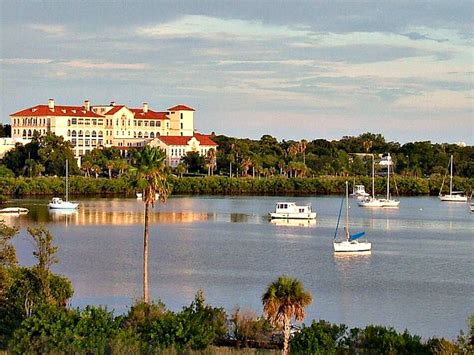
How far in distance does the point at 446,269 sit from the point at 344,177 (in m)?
90.3

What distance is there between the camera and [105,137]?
154750mm

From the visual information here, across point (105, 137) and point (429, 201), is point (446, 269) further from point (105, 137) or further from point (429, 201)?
point (105, 137)

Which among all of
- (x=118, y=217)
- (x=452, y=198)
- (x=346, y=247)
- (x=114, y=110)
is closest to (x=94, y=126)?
(x=114, y=110)

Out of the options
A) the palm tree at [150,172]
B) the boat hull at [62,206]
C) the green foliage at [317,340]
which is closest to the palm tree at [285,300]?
the green foliage at [317,340]

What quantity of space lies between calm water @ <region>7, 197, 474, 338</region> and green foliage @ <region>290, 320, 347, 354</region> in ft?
28.7

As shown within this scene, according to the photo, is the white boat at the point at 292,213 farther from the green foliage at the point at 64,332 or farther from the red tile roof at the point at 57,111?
the red tile roof at the point at 57,111

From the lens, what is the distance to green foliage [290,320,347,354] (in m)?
24.7

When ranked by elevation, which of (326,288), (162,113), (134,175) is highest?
(162,113)

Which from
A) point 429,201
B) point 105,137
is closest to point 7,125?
point 105,137

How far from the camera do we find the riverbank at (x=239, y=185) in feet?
397

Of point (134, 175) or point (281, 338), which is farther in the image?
point (134, 175)

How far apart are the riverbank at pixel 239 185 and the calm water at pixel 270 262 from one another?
27084 millimetres

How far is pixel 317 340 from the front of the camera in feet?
81.6

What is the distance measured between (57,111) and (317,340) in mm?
131321
